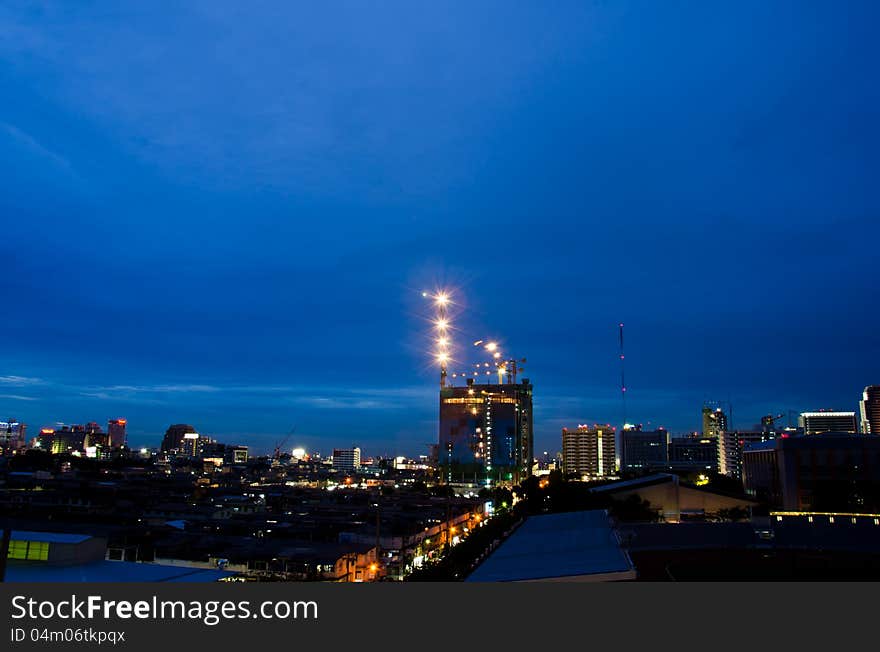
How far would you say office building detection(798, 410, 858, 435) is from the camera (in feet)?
331

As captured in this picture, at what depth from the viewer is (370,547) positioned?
1659cm

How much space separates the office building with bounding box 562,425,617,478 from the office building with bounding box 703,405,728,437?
84.9 ft

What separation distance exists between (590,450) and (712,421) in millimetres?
34460

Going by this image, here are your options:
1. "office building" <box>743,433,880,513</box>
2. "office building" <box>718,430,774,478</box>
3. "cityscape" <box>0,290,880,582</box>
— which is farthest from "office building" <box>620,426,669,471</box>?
"office building" <box>743,433,880,513</box>

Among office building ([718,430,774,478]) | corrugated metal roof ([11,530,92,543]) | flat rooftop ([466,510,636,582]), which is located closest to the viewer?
flat rooftop ([466,510,636,582])

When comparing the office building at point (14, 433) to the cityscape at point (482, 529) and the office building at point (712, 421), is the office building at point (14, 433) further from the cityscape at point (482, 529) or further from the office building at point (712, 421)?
the office building at point (712, 421)

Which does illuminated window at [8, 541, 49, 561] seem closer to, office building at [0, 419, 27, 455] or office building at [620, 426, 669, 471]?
office building at [620, 426, 669, 471]

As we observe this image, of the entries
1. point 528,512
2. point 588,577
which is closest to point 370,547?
point 588,577

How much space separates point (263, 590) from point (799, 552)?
57.0 feet

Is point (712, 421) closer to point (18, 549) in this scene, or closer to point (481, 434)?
point (481, 434)

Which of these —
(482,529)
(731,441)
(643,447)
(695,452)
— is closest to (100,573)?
(482,529)

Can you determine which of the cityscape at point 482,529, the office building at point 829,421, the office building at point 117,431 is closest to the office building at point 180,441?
the office building at point 117,431

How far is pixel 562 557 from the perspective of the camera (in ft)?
35.6

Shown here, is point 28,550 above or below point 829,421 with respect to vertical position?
below
